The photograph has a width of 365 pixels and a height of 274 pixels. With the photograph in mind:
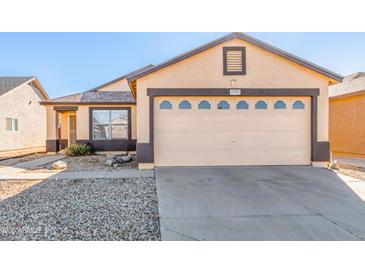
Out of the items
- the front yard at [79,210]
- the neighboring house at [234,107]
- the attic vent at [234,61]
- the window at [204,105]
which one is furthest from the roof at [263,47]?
the front yard at [79,210]

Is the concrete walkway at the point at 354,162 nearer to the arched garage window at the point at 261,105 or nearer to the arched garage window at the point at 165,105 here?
the arched garage window at the point at 261,105

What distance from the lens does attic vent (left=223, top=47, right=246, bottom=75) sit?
358 inches

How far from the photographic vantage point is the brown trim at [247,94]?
8.87 metres

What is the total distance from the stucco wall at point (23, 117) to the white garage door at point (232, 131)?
1289 cm

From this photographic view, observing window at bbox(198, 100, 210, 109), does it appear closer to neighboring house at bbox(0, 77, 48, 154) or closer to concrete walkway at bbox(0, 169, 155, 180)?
concrete walkway at bbox(0, 169, 155, 180)

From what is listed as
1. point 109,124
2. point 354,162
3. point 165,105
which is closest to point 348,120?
point 354,162

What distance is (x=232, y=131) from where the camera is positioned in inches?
363

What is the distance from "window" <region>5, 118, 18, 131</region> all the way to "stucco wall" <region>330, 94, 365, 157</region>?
70.4 ft

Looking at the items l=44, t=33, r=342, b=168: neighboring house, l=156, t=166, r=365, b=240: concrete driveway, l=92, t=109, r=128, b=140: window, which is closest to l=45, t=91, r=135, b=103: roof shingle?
l=92, t=109, r=128, b=140: window

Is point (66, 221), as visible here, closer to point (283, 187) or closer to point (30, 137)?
point (283, 187)

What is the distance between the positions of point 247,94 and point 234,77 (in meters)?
0.86

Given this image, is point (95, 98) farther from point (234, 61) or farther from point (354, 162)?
point (354, 162)
